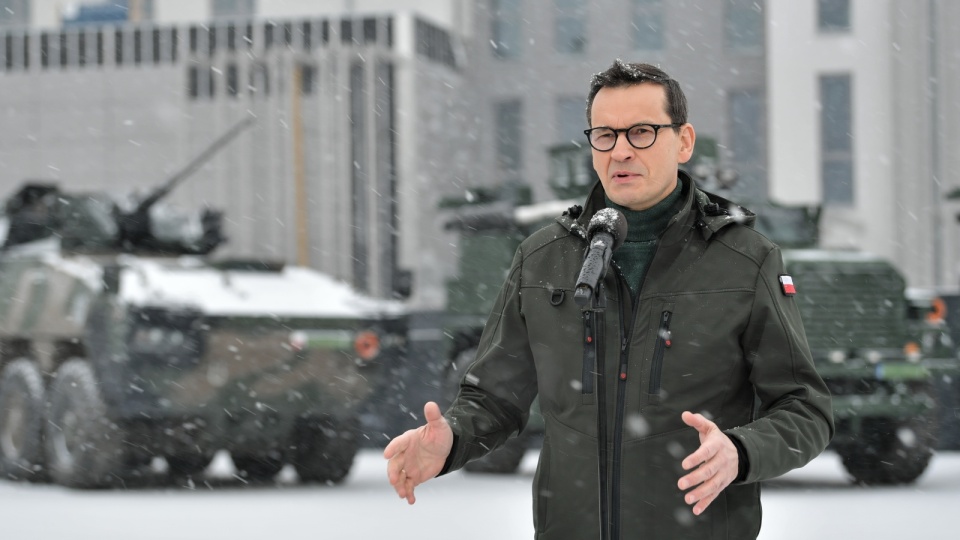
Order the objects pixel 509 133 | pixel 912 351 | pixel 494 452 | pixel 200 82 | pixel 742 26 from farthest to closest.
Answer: pixel 200 82 → pixel 509 133 → pixel 742 26 → pixel 494 452 → pixel 912 351

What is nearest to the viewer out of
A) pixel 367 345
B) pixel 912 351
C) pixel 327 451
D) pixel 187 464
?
pixel 912 351

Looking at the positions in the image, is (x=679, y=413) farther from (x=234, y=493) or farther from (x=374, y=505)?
(x=234, y=493)

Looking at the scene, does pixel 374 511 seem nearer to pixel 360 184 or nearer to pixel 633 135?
pixel 633 135

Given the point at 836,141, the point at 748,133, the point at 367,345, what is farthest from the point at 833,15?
the point at 367,345

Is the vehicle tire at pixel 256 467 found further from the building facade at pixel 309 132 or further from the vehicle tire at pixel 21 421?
the building facade at pixel 309 132

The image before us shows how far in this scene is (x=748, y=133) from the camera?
29.9 m

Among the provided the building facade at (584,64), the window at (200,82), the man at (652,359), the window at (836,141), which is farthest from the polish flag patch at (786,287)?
the window at (200,82)

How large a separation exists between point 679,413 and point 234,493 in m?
9.10

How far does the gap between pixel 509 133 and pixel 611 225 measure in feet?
99.9

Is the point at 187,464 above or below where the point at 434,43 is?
below

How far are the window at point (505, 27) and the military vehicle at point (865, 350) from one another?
2023 cm

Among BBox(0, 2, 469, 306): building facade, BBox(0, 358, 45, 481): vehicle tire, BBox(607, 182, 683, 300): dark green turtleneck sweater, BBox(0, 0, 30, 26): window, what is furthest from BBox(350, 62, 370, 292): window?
BBox(607, 182, 683, 300): dark green turtleneck sweater

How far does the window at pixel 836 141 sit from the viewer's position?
82.0 feet

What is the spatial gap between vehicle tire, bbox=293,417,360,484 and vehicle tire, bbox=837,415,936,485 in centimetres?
379
